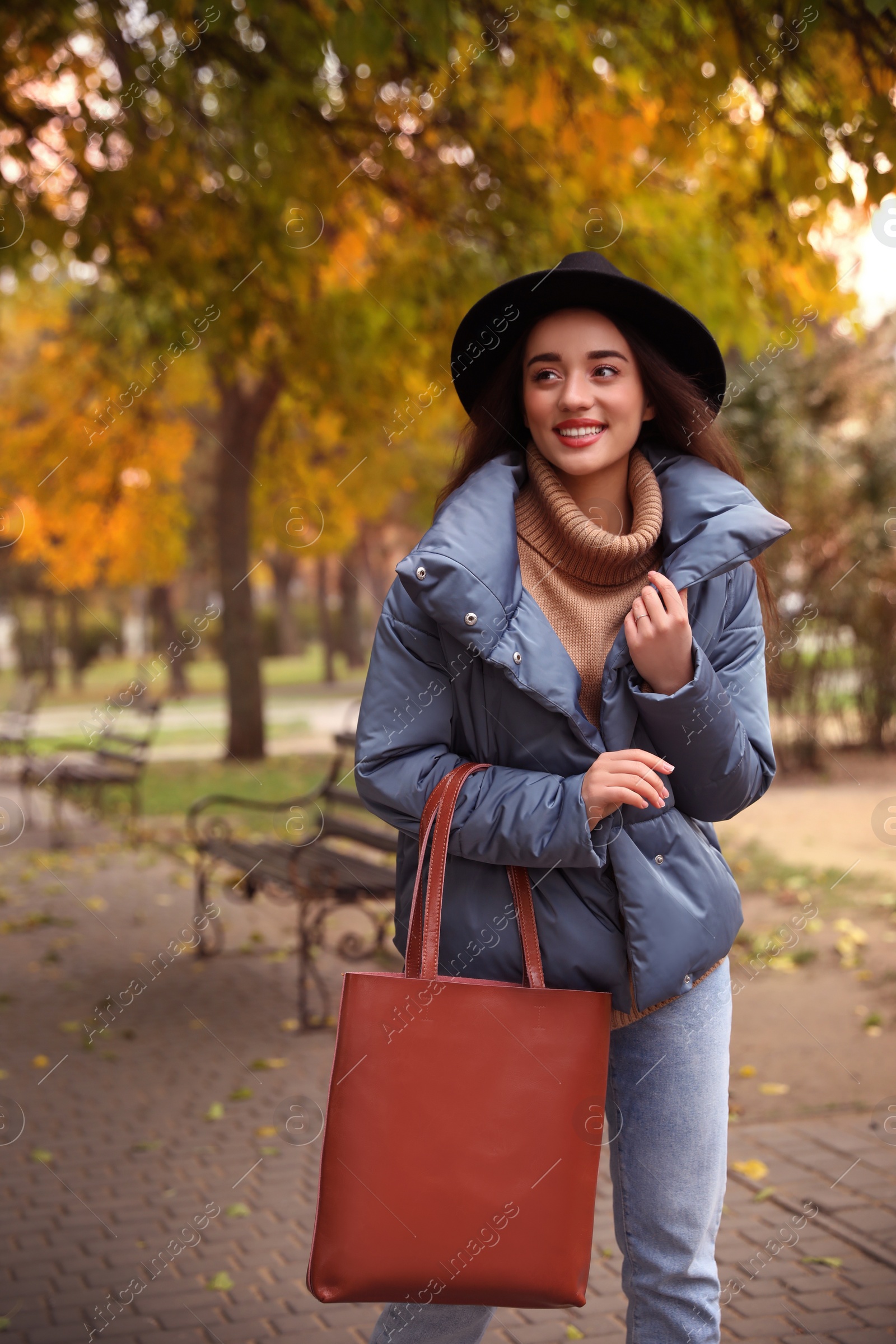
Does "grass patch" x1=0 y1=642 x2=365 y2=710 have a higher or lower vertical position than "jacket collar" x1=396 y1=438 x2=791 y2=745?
lower

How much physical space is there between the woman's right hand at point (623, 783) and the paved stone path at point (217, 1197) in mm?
920

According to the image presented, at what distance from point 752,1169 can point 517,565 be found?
2922 millimetres

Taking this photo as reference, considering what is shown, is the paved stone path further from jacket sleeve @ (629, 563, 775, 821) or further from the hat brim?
the hat brim

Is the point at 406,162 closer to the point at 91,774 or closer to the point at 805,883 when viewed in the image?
the point at 805,883

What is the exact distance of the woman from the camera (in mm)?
1944

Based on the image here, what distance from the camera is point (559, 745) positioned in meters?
2.01

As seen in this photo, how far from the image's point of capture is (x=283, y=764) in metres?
14.9

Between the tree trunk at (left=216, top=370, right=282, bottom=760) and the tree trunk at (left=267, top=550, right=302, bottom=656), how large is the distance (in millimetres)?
16156

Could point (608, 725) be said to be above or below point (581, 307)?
below

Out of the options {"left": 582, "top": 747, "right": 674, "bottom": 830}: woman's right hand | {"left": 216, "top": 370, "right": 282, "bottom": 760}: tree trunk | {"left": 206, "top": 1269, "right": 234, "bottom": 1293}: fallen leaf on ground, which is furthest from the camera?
{"left": 216, "top": 370, "right": 282, "bottom": 760}: tree trunk

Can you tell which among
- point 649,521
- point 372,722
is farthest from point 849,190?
point 372,722

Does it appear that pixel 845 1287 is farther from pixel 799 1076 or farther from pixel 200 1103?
pixel 200 1103

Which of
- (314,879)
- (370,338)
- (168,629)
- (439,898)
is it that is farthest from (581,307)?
(168,629)

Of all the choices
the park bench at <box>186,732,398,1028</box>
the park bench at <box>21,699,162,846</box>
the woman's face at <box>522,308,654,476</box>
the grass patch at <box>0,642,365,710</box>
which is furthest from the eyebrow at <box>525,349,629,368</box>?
the grass patch at <box>0,642,365,710</box>
